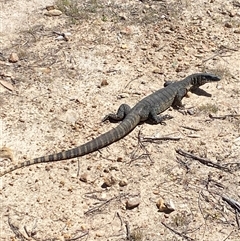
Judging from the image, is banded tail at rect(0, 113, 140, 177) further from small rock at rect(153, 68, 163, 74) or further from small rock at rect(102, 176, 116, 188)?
small rock at rect(153, 68, 163, 74)

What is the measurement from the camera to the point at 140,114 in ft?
23.7

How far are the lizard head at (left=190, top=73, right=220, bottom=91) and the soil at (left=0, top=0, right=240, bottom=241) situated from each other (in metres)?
0.22

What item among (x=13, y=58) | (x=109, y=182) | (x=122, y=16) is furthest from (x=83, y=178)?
(x=122, y=16)

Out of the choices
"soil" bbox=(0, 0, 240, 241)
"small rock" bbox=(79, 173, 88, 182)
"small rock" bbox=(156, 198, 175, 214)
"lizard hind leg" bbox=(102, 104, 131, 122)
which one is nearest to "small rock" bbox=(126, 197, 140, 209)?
"soil" bbox=(0, 0, 240, 241)

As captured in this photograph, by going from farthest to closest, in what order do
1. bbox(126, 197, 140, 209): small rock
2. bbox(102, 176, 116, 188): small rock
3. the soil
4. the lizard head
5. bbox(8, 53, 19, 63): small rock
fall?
bbox(8, 53, 19, 63): small rock, the lizard head, bbox(102, 176, 116, 188): small rock, bbox(126, 197, 140, 209): small rock, the soil

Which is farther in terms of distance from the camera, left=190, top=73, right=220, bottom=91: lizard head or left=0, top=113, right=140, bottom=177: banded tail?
left=190, top=73, right=220, bottom=91: lizard head

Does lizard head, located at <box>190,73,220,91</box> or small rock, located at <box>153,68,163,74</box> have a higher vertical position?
lizard head, located at <box>190,73,220,91</box>

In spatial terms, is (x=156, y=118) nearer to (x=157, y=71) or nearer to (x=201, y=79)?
(x=201, y=79)

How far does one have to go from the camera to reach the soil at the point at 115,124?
19.0 ft

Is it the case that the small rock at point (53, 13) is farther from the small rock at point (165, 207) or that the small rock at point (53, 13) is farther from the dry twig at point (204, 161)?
the small rock at point (165, 207)

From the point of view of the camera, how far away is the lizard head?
25.9 feet

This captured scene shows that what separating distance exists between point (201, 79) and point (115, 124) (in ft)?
5.48

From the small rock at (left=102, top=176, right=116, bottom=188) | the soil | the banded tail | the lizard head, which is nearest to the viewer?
the soil

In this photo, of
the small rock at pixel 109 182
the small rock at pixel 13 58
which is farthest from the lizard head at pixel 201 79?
the small rock at pixel 13 58
